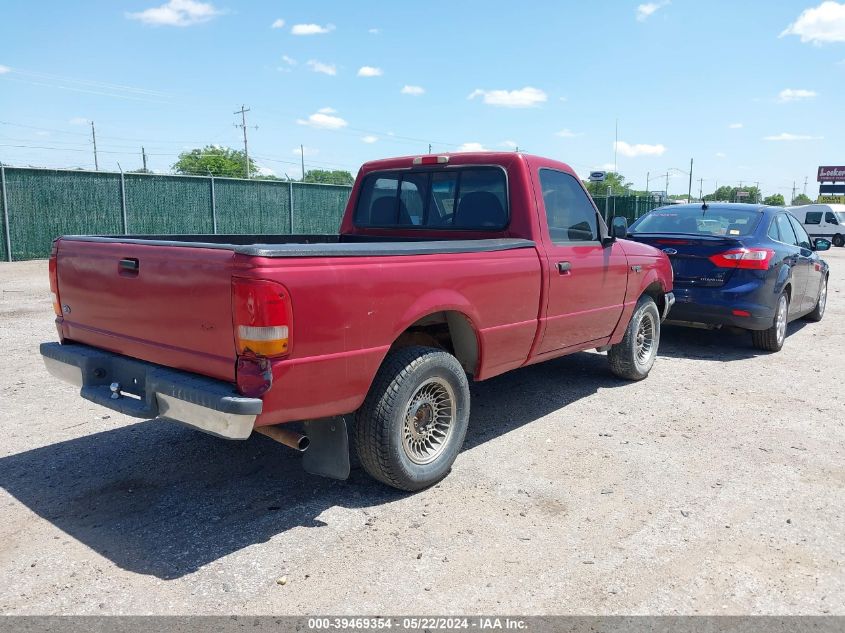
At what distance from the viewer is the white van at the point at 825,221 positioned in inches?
1324

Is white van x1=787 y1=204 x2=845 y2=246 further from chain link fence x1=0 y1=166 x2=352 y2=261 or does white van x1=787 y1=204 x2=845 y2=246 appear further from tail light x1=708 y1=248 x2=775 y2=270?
tail light x1=708 y1=248 x2=775 y2=270

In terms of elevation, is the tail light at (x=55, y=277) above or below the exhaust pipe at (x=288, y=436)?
above

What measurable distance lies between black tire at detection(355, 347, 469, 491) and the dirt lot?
0.19 m

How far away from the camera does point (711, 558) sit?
10.8 ft

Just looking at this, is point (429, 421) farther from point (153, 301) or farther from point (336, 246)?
point (153, 301)

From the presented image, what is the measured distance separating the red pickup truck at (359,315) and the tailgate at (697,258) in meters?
2.84

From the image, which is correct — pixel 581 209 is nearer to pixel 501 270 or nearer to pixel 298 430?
pixel 501 270

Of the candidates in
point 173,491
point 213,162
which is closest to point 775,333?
point 173,491

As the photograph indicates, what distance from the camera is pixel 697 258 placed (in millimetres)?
7805

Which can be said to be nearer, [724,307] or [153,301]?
[153,301]

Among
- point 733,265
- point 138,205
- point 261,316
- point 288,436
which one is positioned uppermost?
point 138,205

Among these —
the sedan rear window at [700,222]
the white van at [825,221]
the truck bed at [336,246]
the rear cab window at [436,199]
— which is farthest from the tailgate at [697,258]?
the white van at [825,221]

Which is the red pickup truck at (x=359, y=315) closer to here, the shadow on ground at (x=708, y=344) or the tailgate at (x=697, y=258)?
the tailgate at (x=697, y=258)

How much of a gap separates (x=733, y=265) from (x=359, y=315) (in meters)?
5.80
